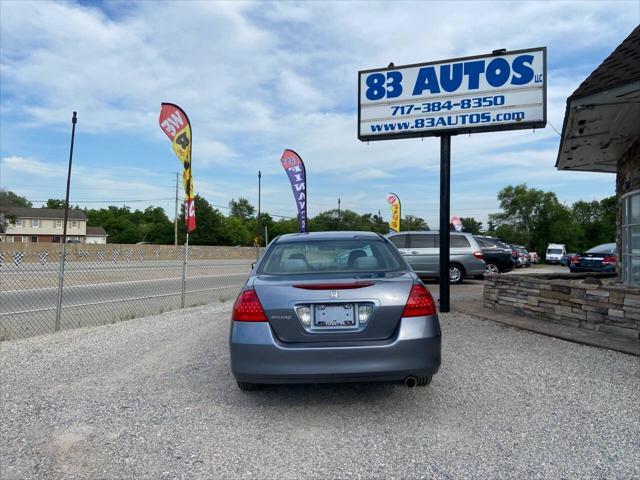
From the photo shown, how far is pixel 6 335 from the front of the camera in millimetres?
7223

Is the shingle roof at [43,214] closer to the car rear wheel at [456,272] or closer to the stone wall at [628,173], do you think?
the car rear wheel at [456,272]

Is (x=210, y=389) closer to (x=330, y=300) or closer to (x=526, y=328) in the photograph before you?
(x=330, y=300)

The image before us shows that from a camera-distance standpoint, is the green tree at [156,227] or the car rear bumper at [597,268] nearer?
the car rear bumper at [597,268]

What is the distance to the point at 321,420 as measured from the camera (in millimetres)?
3842

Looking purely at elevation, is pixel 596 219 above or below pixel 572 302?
above

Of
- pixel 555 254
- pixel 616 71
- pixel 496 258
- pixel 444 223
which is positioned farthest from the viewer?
pixel 555 254

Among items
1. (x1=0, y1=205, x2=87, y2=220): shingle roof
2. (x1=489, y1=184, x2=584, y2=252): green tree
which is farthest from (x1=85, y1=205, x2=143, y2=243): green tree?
(x1=489, y1=184, x2=584, y2=252): green tree

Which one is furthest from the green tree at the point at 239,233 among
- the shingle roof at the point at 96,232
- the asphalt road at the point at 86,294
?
the asphalt road at the point at 86,294

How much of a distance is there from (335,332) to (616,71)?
214 inches

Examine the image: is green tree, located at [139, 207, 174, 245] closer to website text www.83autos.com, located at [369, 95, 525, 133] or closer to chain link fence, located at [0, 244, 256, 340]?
chain link fence, located at [0, 244, 256, 340]

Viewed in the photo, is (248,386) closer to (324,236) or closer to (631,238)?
(324,236)

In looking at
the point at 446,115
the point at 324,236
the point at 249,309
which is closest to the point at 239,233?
the point at 446,115

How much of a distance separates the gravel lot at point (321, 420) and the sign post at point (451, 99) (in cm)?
458

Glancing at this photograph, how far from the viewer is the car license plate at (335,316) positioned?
12.2 ft
